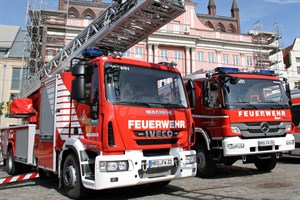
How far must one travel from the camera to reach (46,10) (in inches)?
1252

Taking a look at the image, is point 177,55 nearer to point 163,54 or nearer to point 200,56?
point 163,54

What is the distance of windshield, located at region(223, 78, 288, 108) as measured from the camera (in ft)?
27.9

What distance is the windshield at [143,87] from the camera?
5965 mm

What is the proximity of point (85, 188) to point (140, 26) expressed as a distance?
5682 mm

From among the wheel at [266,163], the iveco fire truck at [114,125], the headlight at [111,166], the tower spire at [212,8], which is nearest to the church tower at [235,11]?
the tower spire at [212,8]

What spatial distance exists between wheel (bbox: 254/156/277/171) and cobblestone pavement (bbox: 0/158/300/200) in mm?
552

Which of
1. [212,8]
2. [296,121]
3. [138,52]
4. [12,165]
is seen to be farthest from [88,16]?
[296,121]

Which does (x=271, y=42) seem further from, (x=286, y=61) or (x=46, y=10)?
(x=46, y=10)

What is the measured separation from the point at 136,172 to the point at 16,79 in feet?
143

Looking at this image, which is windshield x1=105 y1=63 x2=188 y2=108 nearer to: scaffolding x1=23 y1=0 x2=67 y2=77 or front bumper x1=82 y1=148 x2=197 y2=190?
front bumper x1=82 y1=148 x2=197 y2=190

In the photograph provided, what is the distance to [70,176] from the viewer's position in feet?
20.7

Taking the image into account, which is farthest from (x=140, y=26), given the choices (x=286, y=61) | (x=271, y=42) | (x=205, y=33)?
(x=286, y=61)

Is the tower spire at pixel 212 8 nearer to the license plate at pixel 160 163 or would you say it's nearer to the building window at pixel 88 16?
the building window at pixel 88 16

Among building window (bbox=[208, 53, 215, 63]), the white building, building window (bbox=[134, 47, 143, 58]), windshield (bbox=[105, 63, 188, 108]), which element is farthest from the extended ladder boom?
the white building
